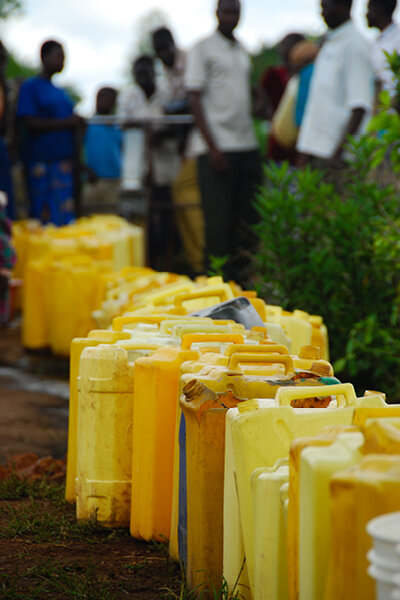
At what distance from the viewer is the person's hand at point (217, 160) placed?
307 inches

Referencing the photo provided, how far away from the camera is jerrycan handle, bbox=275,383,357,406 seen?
2.35 meters

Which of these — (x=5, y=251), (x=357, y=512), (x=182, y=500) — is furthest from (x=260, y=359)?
(x=5, y=251)

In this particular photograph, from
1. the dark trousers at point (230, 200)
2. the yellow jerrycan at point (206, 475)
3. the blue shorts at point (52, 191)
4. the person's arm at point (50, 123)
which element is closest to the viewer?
the yellow jerrycan at point (206, 475)

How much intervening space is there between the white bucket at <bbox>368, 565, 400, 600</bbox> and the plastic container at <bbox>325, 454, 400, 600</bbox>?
13 centimetres

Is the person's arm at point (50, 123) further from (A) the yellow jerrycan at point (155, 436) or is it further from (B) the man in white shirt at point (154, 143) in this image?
(A) the yellow jerrycan at point (155, 436)

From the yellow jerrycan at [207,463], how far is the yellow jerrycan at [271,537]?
36 centimetres

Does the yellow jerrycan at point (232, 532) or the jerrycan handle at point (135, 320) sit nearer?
the yellow jerrycan at point (232, 532)

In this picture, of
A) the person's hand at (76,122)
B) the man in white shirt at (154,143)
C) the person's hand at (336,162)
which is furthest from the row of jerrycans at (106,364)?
the man in white shirt at (154,143)

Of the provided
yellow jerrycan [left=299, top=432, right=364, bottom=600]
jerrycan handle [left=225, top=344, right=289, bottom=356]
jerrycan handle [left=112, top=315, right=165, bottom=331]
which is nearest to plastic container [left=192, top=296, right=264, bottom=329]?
jerrycan handle [left=112, top=315, right=165, bottom=331]

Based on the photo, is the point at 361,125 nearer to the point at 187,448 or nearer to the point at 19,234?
the point at 19,234

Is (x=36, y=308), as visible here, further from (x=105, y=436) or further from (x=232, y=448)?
(x=232, y=448)

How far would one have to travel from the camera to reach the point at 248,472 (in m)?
2.25

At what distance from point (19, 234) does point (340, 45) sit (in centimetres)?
373

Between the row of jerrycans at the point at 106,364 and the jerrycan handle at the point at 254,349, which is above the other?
the jerrycan handle at the point at 254,349
